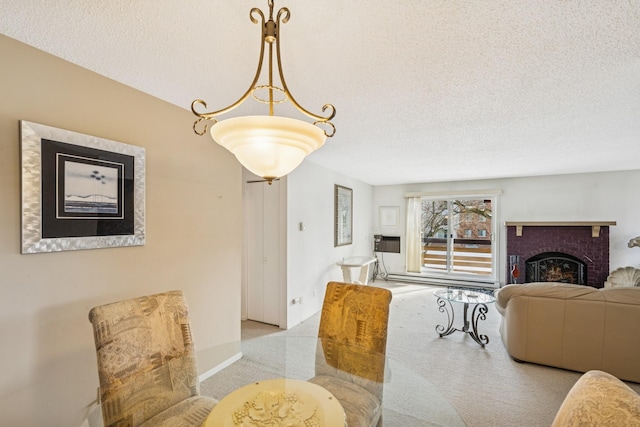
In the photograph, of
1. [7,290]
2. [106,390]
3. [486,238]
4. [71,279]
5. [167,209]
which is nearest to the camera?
[106,390]

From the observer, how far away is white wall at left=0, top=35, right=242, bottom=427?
1.49 metres

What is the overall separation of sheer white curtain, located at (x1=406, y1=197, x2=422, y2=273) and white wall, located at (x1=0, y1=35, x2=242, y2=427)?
16.2 ft

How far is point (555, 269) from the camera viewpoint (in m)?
5.29

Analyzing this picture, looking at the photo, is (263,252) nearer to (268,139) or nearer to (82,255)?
(82,255)

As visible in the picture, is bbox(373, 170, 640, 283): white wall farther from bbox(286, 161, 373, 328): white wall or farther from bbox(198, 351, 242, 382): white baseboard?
bbox(198, 351, 242, 382): white baseboard

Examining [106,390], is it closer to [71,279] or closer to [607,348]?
[71,279]

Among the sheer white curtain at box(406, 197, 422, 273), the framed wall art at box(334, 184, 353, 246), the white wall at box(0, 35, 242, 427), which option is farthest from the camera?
the sheer white curtain at box(406, 197, 422, 273)

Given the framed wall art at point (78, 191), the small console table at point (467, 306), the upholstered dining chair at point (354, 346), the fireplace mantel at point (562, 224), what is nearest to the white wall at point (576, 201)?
the fireplace mantel at point (562, 224)

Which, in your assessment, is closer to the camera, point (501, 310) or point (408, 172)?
point (501, 310)

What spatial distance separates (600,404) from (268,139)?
1.18m

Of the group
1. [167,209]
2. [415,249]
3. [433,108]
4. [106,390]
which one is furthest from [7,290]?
[415,249]

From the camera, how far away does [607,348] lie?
8.40ft

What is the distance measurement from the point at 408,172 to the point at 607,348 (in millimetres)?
3408

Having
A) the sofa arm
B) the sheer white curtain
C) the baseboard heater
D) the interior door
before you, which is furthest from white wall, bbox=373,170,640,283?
the sofa arm
